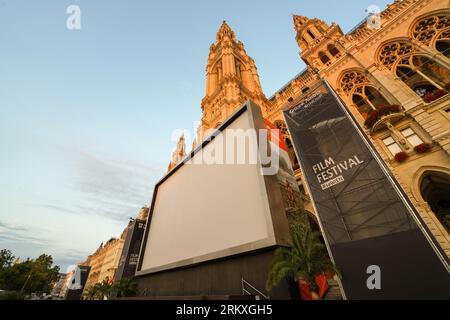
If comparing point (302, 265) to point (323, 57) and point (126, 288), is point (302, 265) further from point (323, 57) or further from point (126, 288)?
point (323, 57)

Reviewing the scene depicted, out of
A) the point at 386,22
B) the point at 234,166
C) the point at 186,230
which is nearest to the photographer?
the point at 234,166

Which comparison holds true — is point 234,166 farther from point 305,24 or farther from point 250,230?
point 305,24

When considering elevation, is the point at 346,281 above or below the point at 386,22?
below

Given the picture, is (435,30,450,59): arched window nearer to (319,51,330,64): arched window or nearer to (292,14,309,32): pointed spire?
(319,51,330,64): arched window

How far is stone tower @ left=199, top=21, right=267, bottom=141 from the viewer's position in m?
26.1

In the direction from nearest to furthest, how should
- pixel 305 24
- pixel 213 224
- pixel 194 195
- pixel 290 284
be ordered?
pixel 290 284, pixel 213 224, pixel 194 195, pixel 305 24

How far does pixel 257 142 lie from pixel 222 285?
311 inches

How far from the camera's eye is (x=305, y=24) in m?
25.3

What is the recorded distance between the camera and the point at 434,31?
14.2m

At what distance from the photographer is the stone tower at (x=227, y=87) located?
1029 inches

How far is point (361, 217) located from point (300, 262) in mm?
5114

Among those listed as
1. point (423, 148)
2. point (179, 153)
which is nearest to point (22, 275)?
point (179, 153)

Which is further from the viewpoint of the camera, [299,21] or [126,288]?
[299,21]

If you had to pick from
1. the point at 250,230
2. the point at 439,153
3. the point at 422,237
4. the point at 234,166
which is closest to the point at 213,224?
the point at 250,230
